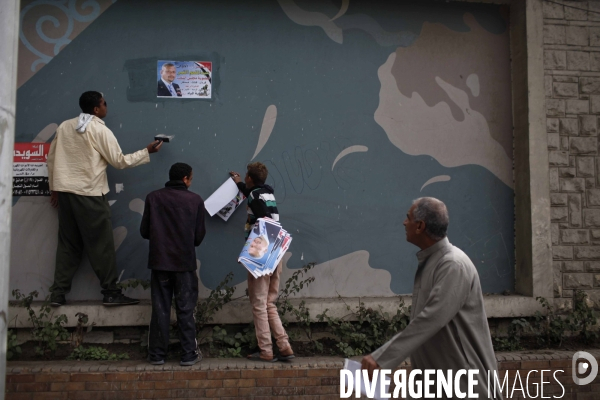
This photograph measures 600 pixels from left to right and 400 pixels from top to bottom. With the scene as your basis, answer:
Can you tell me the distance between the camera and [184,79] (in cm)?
627

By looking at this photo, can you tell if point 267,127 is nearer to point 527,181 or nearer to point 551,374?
point 527,181

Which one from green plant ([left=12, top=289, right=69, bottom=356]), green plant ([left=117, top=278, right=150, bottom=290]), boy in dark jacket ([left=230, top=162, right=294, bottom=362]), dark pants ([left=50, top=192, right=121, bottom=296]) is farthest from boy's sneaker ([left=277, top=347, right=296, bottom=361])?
green plant ([left=12, top=289, right=69, bottom=356])

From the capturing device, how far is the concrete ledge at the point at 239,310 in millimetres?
5664

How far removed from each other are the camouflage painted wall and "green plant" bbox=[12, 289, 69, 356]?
399 millimetres

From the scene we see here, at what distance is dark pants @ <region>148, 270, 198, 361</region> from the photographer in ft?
17.4

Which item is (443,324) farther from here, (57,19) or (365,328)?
(57,19)

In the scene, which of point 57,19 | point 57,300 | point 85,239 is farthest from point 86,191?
point 57,19

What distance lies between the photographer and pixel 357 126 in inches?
257

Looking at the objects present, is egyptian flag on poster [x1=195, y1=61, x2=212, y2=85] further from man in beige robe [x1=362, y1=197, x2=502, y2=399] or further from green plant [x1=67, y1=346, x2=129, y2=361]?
man in beige robe [x1=362, y1=197, x2=502, y2=399]

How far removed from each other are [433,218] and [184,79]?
390cm

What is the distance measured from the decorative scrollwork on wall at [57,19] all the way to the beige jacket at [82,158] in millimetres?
948

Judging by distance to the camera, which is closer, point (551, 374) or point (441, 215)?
point (441, 215)

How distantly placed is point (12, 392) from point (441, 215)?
411cm

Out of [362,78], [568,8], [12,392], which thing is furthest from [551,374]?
[12,392]
